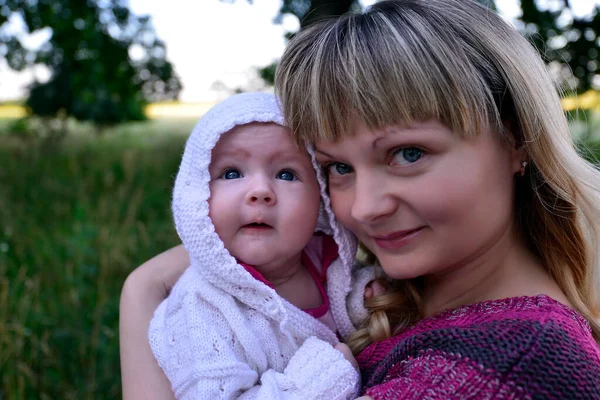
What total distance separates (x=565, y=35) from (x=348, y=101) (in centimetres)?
302

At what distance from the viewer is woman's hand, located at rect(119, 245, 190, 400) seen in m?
1.79

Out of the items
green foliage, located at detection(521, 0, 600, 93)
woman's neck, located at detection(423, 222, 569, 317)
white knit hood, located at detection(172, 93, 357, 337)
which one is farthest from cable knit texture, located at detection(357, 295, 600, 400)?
green foliage, located at detection(521, 0, 600, 93)

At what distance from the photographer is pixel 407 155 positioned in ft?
4.78

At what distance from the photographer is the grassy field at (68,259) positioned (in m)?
2.95

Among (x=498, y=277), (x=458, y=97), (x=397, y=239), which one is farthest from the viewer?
(x=498, y=277)

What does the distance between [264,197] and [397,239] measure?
1.22 ft

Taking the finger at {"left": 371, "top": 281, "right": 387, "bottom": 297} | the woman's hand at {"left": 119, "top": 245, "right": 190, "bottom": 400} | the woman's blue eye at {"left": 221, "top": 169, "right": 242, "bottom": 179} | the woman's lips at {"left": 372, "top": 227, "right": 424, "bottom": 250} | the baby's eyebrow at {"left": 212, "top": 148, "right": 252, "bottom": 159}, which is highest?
the baby's eyebrow at {"left": 212, "top": 148, "right": 252, "bottom": 159}

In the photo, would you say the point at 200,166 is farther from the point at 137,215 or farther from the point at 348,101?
the point at 137,215

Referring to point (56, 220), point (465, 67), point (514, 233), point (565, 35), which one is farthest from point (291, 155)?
point (56, 220)

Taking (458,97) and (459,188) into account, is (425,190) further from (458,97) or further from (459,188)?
(458,97)

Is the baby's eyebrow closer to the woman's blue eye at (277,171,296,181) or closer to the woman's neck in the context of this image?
the woman's blue eye at (277,171,296,181)

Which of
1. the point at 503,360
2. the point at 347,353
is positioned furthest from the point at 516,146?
the point at 347,353

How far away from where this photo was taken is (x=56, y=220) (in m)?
5.13

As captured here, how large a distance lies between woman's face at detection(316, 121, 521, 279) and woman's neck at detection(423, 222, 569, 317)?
7cm
